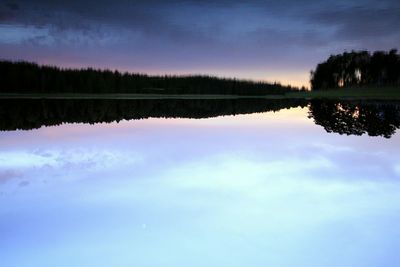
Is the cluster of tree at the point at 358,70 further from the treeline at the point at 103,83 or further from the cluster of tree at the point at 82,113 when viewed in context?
the cluster of tree at the point at 82,113

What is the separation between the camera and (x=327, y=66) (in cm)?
12762

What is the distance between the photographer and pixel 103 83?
289 ft

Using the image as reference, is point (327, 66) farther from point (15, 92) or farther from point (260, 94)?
point (15, 92)

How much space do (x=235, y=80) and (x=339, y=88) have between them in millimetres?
34052

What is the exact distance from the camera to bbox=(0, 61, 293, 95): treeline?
78938 millimetres

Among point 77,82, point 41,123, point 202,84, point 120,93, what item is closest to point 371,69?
point 202,84

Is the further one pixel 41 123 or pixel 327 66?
pixel 327 66

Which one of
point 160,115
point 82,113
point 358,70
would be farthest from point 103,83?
point 358,70

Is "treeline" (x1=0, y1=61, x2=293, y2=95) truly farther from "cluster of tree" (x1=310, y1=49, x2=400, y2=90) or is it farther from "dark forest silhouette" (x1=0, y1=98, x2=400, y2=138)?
"dark forest silhouette" (x1=0, y1=98, x2=400, y2=138)

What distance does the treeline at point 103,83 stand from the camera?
78938 millimetres

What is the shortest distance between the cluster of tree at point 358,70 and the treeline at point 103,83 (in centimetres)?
2186

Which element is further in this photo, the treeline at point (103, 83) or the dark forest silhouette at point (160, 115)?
the treeline at point (103, 83)

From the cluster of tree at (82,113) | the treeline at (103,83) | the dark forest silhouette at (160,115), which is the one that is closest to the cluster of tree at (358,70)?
the treeline at (103,83)

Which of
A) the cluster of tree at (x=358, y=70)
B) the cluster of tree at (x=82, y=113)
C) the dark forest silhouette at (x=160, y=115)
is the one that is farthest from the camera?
the cluster of tree at (x=358, y=70)
